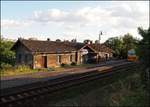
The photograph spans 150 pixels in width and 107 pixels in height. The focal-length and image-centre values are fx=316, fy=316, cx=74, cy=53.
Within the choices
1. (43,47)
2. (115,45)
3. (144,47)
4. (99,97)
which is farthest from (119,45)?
(144,47)

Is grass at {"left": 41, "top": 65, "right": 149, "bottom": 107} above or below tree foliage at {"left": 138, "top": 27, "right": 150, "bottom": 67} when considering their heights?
below

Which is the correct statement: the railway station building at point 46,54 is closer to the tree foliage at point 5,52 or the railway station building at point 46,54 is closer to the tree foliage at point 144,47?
the tree foliage at point 5,52

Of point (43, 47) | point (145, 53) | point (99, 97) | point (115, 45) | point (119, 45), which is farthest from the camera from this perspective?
point (115, 45)

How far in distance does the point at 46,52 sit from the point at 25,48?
304cm

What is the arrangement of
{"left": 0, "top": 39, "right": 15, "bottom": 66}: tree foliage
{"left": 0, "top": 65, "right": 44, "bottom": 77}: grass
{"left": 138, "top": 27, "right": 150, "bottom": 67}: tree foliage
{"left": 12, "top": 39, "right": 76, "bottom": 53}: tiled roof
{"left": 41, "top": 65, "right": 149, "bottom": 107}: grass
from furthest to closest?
1. {"left": 12, "top": 39, "right": 76, "bottom": 53}: tiled roof
2. {"left": 0, "top": 39, "right": 15, "bottom": 66}: tree foliage
3. {"left": 0, "top": 65, "right": 44, "bottom": 77}: grass
4. {"left": 41, "top": 65, "right": 149, "bottom": 107}: grass
5. {"left": 138, "top": 27, "right": 150, "bottom": 67}: tree foliage

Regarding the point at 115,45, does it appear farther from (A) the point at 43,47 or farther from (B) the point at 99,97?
(B) the point at 99,97

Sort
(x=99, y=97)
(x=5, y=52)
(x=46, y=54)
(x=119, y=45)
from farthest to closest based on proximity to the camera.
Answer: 1. (x=119, y=45)
2. (x=46, y=54)
3. (x=5, y=52)
4. (x=99, y=97)

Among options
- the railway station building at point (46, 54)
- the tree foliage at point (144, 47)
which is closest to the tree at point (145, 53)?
the tree foliage at point (144, 47)

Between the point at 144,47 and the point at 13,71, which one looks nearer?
the point at 144,47

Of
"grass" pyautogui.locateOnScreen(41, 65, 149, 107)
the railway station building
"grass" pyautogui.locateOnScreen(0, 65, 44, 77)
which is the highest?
the railway station building

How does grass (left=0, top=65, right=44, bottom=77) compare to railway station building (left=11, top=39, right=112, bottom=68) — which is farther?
railway station building (left=11, top=39, right=112, bottom=68)

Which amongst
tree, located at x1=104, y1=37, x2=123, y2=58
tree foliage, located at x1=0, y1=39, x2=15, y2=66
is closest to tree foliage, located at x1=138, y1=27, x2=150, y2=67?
tree foliage, located at x1=0, y1=39, x2=15, y2=66

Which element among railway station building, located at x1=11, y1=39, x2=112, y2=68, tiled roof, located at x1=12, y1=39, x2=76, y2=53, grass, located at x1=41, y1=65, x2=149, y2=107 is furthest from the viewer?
tiled roof, located at x1=12, y1=39, x2=76, y2=53

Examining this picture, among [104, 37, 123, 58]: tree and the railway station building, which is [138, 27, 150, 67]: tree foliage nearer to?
the railway station building
